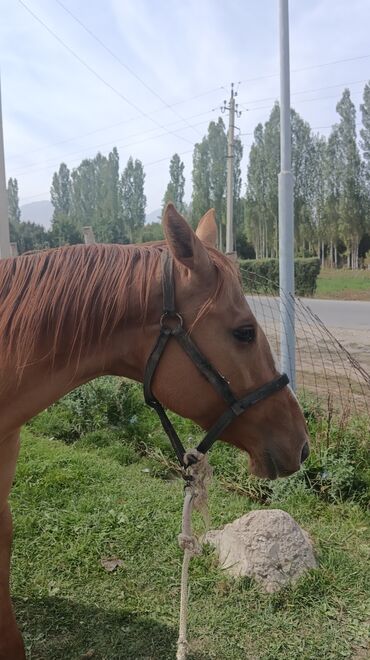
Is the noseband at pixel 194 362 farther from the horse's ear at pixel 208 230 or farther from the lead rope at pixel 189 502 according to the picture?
the horse's ear at pixel 208 230

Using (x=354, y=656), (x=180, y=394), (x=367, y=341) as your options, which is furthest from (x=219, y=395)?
(x=367, y=341)

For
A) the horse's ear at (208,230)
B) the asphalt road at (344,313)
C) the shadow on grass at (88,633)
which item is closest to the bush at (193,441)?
the shadow on grass at (88,633)

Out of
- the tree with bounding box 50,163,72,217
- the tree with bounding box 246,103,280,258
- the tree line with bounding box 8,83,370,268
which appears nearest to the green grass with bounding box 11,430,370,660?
the tree line with bounding box 8,83,370,268

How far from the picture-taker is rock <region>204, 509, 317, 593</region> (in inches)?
102

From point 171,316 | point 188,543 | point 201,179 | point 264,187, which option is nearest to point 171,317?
point 171,316

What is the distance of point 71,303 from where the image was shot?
1.42 metres

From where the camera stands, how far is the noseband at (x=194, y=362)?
1.40 metres

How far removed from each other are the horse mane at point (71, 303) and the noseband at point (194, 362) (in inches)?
2.3

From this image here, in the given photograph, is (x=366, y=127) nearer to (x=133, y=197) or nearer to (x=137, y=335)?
(x=133, y=197)

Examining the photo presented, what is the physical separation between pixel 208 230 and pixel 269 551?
1.83m

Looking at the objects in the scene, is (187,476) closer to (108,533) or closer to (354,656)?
(354,656)

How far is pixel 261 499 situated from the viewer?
360 centimetres

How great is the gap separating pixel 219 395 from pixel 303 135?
3815cm

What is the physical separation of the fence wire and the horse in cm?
122
